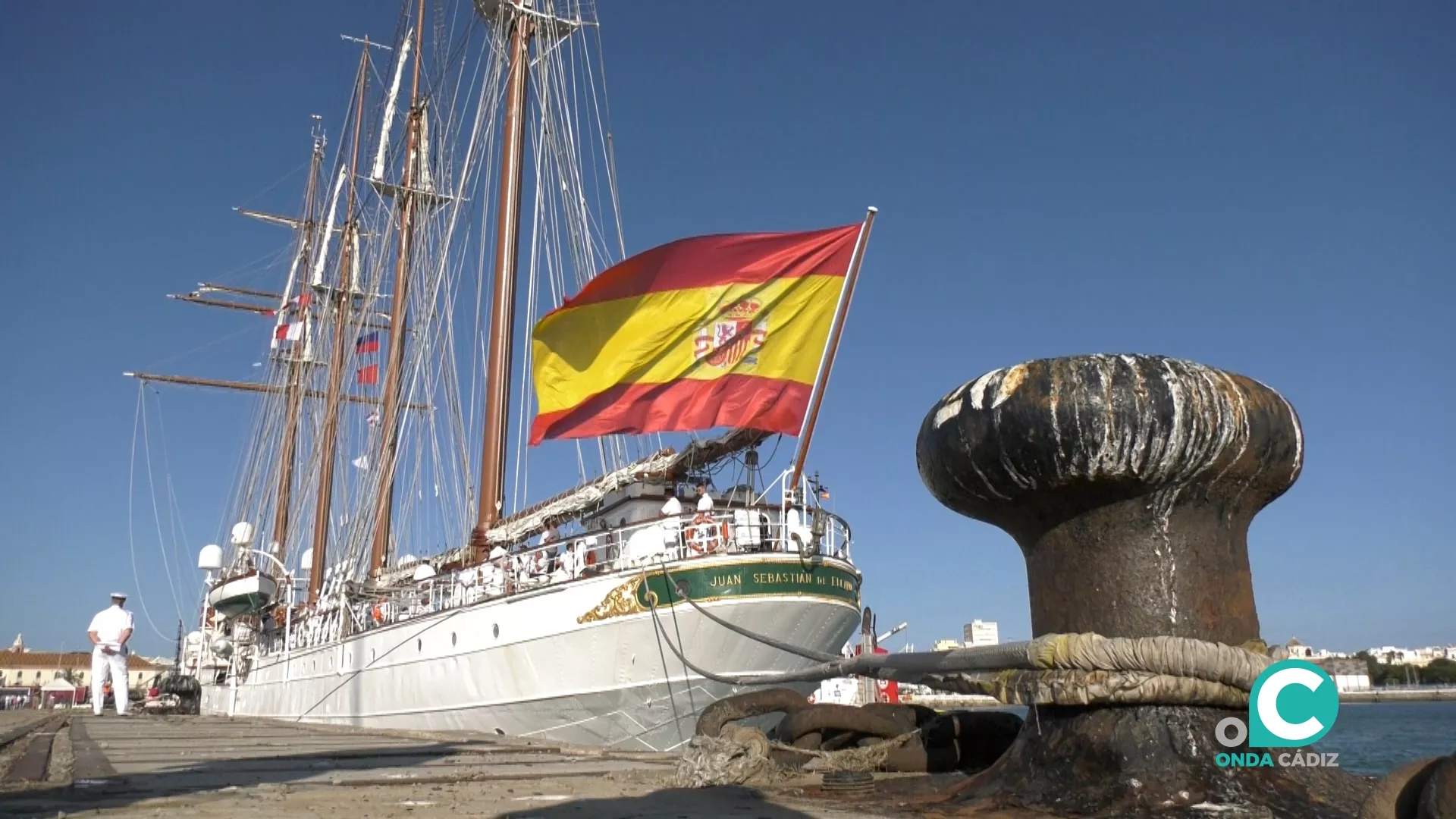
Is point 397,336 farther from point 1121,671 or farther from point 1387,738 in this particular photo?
A: point 1387,738

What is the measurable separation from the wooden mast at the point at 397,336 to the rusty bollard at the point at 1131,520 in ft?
84.2

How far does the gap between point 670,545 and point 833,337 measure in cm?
385

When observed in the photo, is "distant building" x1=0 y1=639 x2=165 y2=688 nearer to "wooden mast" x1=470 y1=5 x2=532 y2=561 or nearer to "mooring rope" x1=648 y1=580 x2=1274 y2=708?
"wooden mast" x1=470 y1=5 x2=532 y2=561

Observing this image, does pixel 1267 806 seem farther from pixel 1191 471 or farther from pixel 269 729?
pixel 269 729

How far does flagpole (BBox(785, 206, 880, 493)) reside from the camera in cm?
1426

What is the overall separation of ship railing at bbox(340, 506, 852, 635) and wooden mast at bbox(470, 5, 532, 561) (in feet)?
12.2

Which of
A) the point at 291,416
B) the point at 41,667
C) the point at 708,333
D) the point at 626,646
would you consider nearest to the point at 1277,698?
the point at 626,646

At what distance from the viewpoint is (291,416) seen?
46562mm

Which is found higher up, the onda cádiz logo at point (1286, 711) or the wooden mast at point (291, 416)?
the wooden mast at point (291, 416)

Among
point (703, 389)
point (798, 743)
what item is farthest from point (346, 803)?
point (703, 389)

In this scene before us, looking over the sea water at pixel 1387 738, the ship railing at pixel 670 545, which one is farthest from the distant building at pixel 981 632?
the ship railing at pixel 670 545

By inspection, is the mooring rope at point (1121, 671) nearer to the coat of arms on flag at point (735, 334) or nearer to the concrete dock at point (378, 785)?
the concrete dock at point (378, 785)

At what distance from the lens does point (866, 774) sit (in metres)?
3.59

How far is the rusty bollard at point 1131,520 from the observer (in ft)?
9.46
